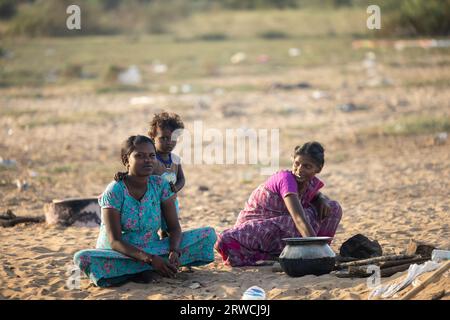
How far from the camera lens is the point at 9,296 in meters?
5.57

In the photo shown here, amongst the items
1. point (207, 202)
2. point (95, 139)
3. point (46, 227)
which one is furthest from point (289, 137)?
point (46, 227)

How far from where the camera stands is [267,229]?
619cm

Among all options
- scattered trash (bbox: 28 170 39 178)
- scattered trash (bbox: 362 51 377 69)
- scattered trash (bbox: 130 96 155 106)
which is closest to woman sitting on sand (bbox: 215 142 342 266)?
scattered trash (bbox: 28 170 39 178)

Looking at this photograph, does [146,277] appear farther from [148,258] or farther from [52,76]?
[52,76]

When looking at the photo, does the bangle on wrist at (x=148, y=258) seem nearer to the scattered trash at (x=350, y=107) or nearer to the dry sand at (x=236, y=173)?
the dry sand at (x=236, y=173)

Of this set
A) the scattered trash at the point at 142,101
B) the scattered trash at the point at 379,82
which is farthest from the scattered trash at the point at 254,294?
the scattered trash at the point at 379,82

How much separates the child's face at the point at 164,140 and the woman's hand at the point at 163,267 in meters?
1.13

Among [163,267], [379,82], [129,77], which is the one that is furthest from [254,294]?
[129,77]

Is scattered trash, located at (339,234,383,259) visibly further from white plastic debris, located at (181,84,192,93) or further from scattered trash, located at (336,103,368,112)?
white plastic debris, located at (181,84,192,93)

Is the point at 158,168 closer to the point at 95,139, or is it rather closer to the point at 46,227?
the point at 46,227

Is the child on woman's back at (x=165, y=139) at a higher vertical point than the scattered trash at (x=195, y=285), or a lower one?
higher

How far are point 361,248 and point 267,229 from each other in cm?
64

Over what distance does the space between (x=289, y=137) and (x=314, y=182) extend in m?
6.31

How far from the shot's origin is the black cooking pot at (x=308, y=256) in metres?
5.56
